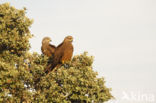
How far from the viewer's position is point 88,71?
20.4 metres

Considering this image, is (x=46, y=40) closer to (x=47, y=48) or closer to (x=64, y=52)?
(x=47, y=48)

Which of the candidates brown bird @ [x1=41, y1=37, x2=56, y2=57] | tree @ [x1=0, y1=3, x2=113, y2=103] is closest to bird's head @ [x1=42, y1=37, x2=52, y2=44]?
brown bird @ [x1=41, y1=37, x2=56, y2=57]

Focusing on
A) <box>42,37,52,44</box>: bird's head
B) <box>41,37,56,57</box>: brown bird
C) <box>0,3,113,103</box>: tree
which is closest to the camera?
<box>0,3,113,103</box>: tree

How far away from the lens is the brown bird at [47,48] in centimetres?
2225

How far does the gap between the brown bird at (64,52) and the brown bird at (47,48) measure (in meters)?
1.10

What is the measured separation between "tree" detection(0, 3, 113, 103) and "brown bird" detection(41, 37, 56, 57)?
1.16m

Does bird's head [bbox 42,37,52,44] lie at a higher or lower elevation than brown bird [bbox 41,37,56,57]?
higher

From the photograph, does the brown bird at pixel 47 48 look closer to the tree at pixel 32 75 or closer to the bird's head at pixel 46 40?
the bird's head at pixel 46 40

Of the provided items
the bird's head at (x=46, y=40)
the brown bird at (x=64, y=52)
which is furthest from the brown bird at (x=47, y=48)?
the brown bird at (x=64, y=52)

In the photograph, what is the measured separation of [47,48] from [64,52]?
94.4 inches

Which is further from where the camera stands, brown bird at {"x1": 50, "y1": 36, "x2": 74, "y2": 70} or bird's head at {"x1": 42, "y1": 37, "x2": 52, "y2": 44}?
bird's head at {"x1": 42, "y1": 37, "x2": 52, "y2": 44}

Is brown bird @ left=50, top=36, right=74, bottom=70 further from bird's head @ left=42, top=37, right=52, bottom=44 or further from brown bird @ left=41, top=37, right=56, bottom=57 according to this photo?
bird's head @ left=42, top=37, right=52, bottom=44

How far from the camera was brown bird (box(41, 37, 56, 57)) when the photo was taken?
2225 cm

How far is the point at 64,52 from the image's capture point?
68.6ft
